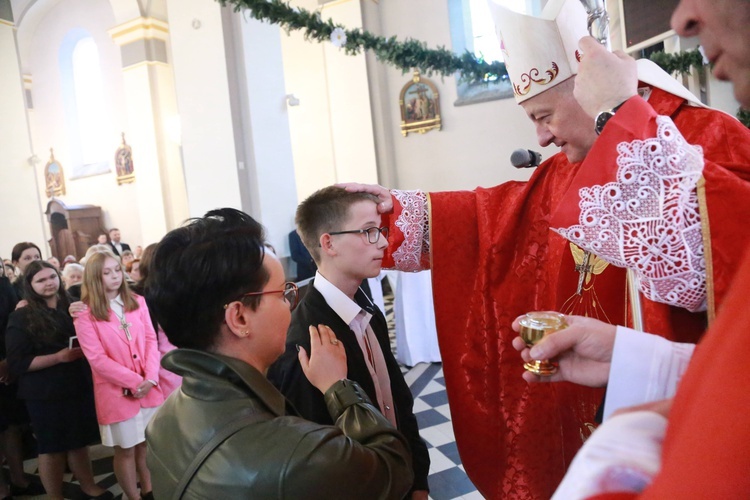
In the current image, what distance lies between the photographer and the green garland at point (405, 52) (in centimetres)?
415

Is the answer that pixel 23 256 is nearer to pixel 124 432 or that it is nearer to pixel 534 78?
pixel 124 432

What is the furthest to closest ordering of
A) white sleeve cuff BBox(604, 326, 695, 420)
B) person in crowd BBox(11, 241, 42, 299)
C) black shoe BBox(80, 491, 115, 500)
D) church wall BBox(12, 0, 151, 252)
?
church wall BBox(12, 0, 151, 252)
person in crowd BBox(11, 241, 42, 299)
black shoe BBox(80, 491, 115, 500)
white sleeve cuff BBox(604, 326, 695, 420)

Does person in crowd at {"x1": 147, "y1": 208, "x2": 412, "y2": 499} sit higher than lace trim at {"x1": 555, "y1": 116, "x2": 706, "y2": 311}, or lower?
lower

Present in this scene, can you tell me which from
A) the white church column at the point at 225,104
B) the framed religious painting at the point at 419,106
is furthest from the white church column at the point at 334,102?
the white church column at the point at 225,104

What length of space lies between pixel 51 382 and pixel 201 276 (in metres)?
2.75

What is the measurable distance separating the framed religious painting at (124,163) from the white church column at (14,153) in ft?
15.2

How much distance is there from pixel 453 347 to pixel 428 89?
8.31 m

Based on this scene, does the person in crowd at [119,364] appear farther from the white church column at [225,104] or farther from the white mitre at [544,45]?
the white church column at [225,104]

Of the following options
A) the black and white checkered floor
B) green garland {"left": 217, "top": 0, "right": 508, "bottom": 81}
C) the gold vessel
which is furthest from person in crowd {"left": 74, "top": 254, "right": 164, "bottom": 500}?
the gold vessel

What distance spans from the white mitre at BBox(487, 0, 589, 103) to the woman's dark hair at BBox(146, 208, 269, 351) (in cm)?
108

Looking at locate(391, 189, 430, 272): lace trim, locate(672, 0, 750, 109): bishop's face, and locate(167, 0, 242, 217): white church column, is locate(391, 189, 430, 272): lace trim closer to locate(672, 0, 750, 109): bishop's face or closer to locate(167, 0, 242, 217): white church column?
locate(672, 0, 750, 109): bishop's face

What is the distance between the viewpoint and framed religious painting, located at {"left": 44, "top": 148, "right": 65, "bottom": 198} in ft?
46.9

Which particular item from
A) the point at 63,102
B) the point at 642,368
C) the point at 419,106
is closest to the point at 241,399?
the point at 642,368

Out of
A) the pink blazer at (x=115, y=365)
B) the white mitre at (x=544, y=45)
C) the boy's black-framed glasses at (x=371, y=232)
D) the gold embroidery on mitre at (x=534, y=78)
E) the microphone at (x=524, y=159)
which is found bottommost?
the pink blazer at (x=115, y=365)
